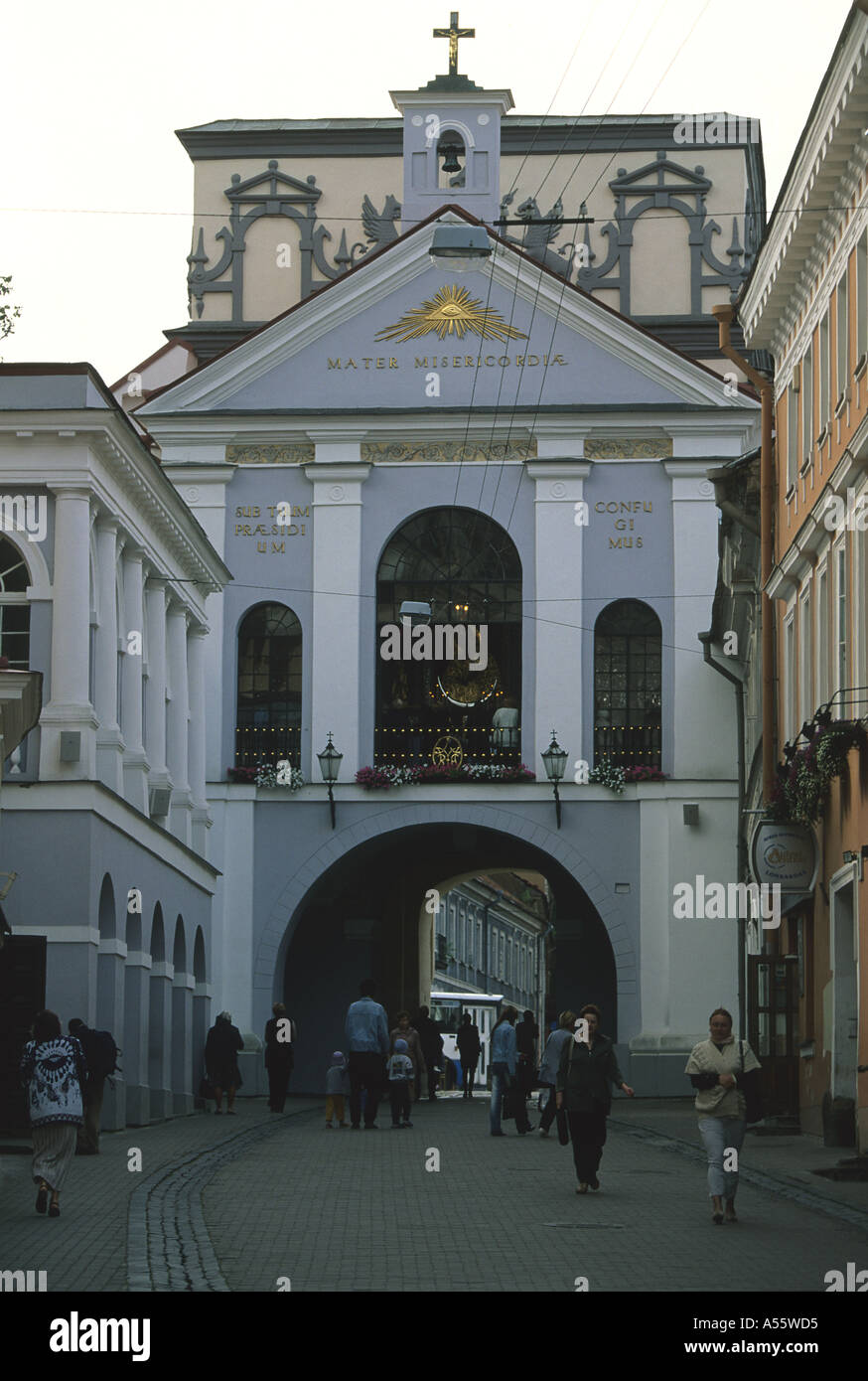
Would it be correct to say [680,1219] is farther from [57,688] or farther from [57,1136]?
[57,688]

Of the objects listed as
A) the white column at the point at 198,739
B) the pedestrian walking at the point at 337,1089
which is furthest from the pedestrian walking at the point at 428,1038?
the pedestrian walking at the point at 337,1089

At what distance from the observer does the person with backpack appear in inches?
923

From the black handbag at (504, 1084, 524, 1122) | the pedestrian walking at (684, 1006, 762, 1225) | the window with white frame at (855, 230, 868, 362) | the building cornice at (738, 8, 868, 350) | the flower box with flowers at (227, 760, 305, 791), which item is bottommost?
the black handbag at (504, 1084, 524, 1122)

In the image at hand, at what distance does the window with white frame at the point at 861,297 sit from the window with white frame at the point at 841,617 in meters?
2.13

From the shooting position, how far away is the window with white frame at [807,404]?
27.1 metres

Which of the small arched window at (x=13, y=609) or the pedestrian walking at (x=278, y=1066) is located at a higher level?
the small arched window at (x=13, y=609)

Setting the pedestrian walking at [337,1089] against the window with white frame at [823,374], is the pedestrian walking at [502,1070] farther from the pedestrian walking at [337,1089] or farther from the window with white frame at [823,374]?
the window with white frame at [823,374]

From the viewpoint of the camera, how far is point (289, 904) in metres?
39.5

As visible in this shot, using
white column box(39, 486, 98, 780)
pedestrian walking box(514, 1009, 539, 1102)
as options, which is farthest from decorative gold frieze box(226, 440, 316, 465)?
white column box(39, 486, 98, 780)

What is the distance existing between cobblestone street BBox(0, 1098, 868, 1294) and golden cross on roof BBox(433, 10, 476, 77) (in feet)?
80.8

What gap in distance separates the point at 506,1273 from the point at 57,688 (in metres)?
15.5

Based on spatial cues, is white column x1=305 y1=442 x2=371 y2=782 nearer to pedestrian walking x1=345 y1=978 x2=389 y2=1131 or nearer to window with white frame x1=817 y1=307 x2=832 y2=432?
pedestrian walking x1=345 y1=978 x2=389 y2=1131

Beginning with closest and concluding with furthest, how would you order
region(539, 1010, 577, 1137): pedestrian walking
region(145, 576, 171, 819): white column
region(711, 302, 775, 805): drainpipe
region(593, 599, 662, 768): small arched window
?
region(539, 1010, 577, 1137): pedestrian walking
region(711, 302, 775, 805): drainpipe
region(145, 576, 171, 819): white column
region(593, 599, 662, 768): small arched window

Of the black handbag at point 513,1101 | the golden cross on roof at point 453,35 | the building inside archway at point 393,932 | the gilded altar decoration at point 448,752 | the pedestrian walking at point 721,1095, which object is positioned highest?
the golden cross on roof at point 453,35
